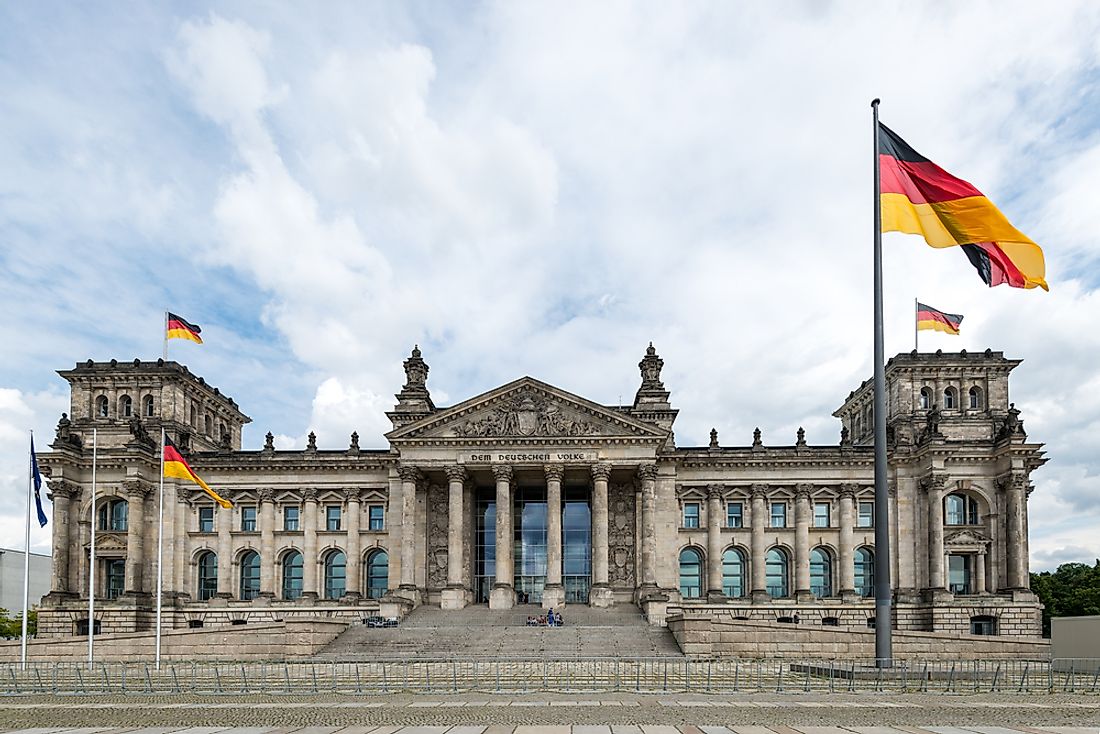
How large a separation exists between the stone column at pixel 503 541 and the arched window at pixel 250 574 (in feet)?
69.4

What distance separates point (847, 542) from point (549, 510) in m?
24.6

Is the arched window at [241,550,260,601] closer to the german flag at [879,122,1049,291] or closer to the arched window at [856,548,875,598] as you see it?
the arched window at [856,548,875,598]

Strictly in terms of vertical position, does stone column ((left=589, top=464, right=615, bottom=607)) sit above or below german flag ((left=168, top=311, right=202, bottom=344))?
below

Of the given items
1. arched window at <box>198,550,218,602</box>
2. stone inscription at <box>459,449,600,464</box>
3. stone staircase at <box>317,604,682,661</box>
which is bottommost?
stone staircase at <box>317,604,682,661</box>

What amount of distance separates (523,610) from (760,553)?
809 inches

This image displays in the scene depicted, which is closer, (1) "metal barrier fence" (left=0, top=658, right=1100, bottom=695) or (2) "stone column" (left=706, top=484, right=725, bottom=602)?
(1) "metal barrier fence" (left=0, top=658, right=1100, bottom=695)

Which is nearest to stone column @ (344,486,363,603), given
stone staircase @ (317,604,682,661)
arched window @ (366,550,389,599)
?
arched window @ (366,550,389,599)

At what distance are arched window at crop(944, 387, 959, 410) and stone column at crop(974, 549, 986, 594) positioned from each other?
1187 centimetres

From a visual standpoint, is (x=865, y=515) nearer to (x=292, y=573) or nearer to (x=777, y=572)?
(x=777, y=572)

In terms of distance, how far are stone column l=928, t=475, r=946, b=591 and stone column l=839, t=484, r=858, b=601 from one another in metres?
2.96

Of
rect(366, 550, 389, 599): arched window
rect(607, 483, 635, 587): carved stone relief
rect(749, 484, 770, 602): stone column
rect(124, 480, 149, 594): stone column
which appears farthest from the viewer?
rect(366, 550, 389, 599): arched window

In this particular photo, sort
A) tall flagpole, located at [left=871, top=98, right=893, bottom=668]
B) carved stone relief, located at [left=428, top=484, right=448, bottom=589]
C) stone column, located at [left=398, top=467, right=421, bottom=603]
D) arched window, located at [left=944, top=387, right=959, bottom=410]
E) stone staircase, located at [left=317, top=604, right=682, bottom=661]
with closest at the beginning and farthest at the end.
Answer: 1. tall flagpole, located at [left=871, top=98, right=893, bottom=668]
2. stone staircase, located at [left=317, top=604, right=682, bottom=661]
3. stone column, located at [left=398, top=467, right=421, bottom=603]
4. carved stone relief, located at [left=428, top=484, right=448, bottom=589]
5. arched window, located at [left=944, top=387, right=959, bottom=410]

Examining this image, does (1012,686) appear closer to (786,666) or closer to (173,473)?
(786,666)

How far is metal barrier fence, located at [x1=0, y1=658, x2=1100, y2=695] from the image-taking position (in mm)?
35562
